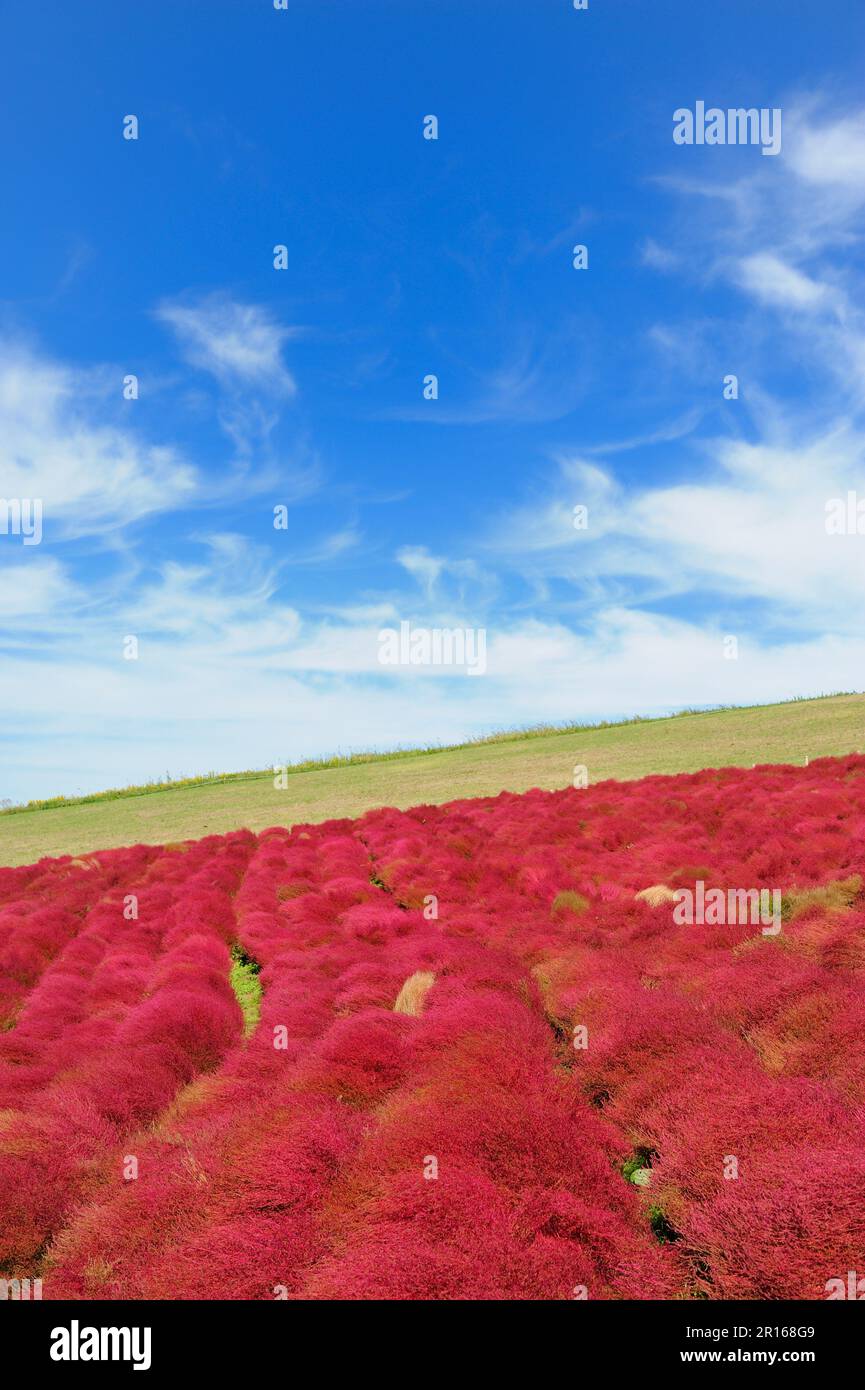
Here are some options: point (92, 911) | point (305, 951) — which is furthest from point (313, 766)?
point (305, 951)

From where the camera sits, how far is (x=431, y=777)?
36875 millimetres

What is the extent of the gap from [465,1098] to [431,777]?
3247 cm

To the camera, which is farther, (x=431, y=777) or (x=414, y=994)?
(x=431, y=777)

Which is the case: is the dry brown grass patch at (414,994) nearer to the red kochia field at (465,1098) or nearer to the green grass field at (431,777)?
the red kochia field at (465,1098)

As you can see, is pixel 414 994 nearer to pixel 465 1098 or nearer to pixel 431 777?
pixel 465 1098

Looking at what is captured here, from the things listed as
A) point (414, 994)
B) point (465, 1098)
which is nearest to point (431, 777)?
point (414, 994)

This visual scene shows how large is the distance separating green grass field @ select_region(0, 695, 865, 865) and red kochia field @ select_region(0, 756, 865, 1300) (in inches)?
713

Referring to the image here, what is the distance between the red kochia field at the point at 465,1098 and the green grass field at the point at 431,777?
59.4 feet

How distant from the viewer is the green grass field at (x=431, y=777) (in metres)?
29.0

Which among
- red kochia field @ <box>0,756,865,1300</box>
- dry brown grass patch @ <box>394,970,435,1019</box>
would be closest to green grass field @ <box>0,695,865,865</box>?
red kochia field @ <box>0,756,865,1300</box>

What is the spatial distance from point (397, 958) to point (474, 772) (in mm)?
28936

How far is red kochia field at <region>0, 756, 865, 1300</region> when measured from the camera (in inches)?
135

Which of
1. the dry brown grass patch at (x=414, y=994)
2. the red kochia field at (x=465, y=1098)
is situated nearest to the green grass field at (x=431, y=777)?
the red kochia field at (x=465, y=1098)
